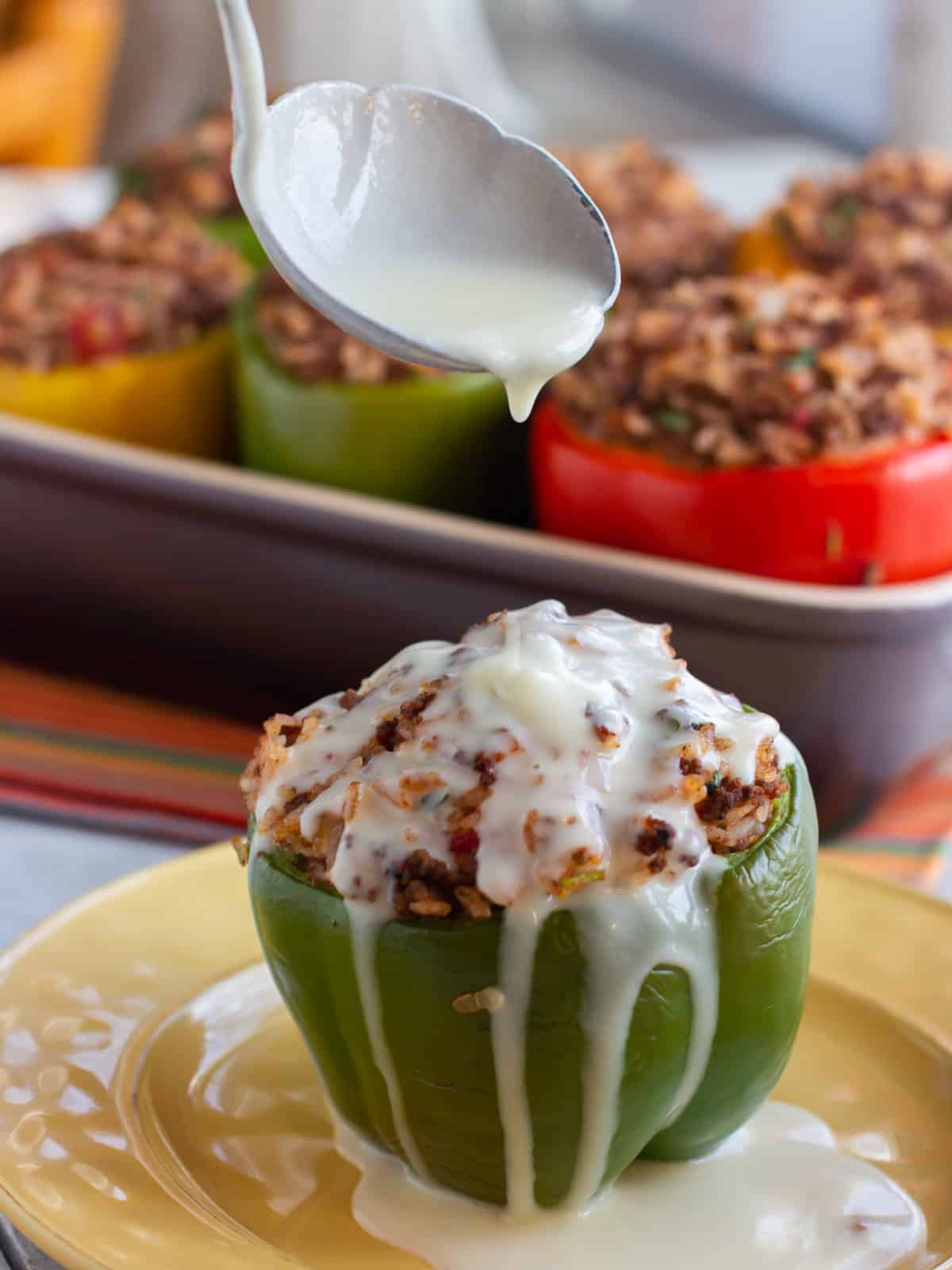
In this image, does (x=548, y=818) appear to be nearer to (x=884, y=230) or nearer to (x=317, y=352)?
(x=317, y=352)

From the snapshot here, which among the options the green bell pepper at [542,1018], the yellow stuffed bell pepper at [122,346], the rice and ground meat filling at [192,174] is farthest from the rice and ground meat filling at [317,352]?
the green bell pepper at [542,1018]

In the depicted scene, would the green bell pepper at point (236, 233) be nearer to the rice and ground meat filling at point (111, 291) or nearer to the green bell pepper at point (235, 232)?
the green bell pepper at point (235, 232)

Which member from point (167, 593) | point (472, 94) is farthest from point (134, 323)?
point (472, 94)

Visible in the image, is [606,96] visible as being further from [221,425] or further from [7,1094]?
[7,1094]

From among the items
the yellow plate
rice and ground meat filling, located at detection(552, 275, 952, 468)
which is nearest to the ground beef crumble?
the yellow plate

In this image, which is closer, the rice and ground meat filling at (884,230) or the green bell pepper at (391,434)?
the green bell pepper at (391,434)

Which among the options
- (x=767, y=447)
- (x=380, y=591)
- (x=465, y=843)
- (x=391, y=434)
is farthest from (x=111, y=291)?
(x=465, y=843)
